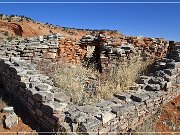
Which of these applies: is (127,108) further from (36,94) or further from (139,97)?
(36,94)

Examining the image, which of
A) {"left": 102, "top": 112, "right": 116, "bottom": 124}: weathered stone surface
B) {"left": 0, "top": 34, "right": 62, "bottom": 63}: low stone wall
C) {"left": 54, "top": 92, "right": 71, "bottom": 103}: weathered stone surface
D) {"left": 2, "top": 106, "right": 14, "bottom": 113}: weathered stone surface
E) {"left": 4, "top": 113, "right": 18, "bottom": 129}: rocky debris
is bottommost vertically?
{"left": 4, "top": 113, "right": 18, "bottom": 129}: rocky debris

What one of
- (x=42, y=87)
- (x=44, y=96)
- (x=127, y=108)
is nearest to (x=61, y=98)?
(x=44, y=96)

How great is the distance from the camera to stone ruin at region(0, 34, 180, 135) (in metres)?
5.46

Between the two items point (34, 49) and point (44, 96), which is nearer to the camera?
point (44, 96)

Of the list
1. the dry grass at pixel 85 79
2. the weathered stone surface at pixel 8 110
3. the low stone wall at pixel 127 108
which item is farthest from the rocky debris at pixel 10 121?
the low stone wall at pixel 127 108

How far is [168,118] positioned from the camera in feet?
22.2

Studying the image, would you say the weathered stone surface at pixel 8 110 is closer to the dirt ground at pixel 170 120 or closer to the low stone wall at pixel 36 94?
the low stone wall at pixel 36 94

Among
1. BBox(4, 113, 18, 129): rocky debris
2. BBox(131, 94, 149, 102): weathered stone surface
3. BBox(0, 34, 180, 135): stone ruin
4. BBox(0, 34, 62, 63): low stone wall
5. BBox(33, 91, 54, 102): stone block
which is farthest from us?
BBox(0, 34, 62, 63): low stone wall

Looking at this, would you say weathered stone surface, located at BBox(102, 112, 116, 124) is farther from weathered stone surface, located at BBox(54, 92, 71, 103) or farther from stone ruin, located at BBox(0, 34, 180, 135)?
weathered stone surface, located at BBox(54, 92, 71, 103)

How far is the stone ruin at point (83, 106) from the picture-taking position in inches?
215

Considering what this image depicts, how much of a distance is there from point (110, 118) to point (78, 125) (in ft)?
2.03

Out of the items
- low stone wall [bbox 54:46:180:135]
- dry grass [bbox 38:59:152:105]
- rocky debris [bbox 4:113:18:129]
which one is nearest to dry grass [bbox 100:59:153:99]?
dry grass [bbox 38:59:152:105]

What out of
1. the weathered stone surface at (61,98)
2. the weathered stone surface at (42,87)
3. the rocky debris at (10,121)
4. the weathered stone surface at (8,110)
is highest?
the weathered stone surface at (42,87)

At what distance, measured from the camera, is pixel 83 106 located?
19.6 feet
